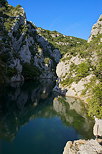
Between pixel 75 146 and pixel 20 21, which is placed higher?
pixel 20 21

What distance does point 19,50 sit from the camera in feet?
443

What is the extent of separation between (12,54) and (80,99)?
225 feet

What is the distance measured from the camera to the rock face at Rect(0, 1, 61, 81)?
337 ft

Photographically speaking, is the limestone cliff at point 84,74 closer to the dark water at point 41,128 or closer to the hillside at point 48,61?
the hillside at point 48,61

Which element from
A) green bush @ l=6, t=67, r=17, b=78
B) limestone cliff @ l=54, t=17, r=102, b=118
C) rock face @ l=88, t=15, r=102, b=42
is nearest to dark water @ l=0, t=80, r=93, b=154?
limestone cliff @ l=54, t=17, r=102, b=118

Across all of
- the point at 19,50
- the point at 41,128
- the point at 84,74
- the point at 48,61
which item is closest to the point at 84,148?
the point at 41,128

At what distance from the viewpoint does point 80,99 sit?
58750mm

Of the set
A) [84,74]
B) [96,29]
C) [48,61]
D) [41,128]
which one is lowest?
[41,128]

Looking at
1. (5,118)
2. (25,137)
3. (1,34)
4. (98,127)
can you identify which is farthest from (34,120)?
(1,34)

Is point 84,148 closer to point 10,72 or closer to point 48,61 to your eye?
point 10,72

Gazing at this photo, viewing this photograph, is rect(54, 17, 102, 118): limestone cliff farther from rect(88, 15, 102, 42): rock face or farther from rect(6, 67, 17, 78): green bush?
rect(6, 67, 17, 78): green bush

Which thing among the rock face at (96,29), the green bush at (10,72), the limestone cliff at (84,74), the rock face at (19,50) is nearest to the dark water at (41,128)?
the limestone cliff at (84,74)

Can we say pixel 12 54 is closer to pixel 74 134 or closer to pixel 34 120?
pixel 34 120

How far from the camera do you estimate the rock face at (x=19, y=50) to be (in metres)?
103
